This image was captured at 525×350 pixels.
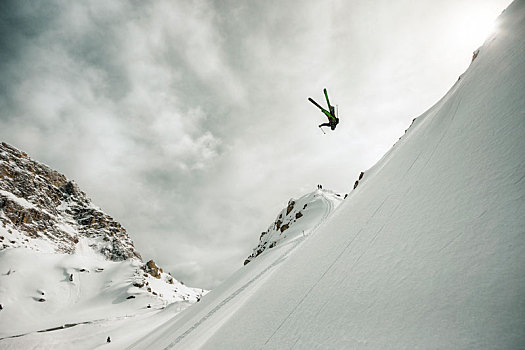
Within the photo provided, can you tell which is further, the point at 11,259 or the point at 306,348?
the point at 11,259

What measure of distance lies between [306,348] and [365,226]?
3.69m

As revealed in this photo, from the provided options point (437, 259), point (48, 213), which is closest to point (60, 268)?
point (48, 213)

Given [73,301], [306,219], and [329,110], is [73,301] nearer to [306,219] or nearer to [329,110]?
[306,219]

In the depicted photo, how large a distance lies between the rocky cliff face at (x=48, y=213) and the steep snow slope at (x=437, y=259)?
124 metres

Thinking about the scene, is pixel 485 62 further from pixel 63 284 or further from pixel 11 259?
pixel 11 259

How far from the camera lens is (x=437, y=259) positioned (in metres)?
3.20

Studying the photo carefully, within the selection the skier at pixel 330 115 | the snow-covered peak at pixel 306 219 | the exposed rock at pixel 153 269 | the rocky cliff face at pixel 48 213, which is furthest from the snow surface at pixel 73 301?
the rocky cliff face at pixel 48 213

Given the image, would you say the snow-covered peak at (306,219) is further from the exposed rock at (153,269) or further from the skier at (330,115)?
the exposed rock at (153,269)

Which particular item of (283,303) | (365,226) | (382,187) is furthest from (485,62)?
(283,303)

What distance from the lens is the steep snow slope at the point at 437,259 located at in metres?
2.35

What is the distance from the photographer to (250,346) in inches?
186

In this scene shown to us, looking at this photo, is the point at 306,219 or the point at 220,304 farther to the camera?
the point at 306,219

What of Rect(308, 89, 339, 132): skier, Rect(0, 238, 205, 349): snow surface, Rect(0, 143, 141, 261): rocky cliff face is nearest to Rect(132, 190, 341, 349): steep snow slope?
Rect(308, 89, 339, 132): skier

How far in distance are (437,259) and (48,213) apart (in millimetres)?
170258
